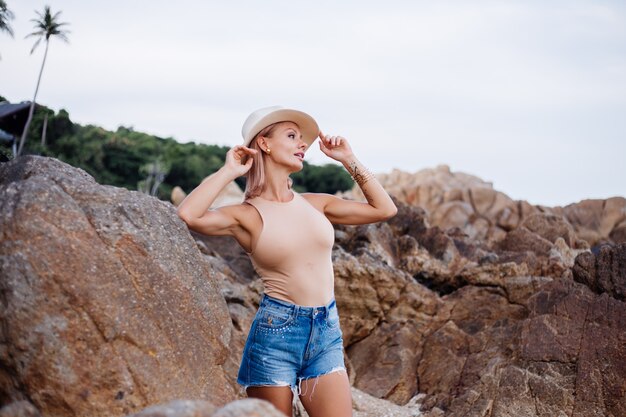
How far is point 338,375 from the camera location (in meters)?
4.31

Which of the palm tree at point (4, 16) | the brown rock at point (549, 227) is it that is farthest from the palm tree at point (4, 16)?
the brown rock at point (549, 227)

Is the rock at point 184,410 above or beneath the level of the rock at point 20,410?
above

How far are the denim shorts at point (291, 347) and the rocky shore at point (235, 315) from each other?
31cm

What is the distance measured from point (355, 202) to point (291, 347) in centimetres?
111

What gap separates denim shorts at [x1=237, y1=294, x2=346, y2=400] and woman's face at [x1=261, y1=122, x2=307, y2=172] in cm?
82

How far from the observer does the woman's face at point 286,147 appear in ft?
15.3

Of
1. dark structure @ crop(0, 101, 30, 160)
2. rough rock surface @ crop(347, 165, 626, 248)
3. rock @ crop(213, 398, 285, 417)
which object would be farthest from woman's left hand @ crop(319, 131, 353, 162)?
dark structure @ crop(0, 101, 30, 160)

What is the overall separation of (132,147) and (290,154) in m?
43.5

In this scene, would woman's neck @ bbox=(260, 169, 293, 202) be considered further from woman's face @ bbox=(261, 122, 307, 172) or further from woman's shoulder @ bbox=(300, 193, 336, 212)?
woman's shoulder @ bbox=(300, 193, 336, 212)

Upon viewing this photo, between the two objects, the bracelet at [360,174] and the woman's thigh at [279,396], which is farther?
the bracelet at [360,174]

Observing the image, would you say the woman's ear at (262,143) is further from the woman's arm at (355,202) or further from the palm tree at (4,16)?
the palm tree at (4,16)

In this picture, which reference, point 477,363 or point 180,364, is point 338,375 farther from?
point 477,363

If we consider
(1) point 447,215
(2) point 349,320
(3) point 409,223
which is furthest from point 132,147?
(2) point 349,320

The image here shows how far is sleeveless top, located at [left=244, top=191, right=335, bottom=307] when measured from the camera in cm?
437
